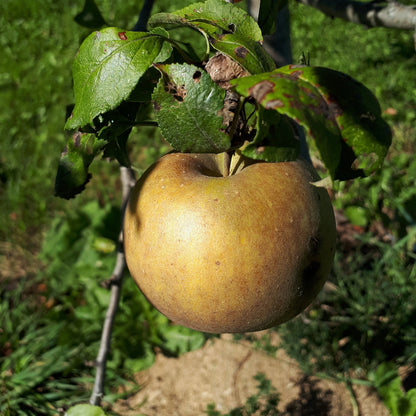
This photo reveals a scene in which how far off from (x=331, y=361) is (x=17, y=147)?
1.91m

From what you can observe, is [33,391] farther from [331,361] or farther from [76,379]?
[331,361]

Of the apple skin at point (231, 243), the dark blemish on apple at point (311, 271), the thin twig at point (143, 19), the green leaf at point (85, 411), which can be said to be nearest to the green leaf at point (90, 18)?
the thin twig at point (143, 19)

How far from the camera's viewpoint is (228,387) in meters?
1.86

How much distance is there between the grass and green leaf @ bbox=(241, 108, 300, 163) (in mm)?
950

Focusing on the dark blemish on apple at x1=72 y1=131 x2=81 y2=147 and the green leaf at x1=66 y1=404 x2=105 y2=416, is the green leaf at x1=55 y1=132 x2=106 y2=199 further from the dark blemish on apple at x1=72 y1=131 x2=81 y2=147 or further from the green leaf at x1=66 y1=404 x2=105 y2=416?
the green leaf at x1=66 y1=404 x2=105 y2=416

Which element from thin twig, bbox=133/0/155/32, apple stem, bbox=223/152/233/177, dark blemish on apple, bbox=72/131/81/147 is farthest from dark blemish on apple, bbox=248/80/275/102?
thin twig, bbox=133/0/155/32

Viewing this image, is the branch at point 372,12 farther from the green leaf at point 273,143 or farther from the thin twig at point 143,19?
the green leaf at point 273,143

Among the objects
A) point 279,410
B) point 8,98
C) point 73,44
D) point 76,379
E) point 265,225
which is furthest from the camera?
point 73,44

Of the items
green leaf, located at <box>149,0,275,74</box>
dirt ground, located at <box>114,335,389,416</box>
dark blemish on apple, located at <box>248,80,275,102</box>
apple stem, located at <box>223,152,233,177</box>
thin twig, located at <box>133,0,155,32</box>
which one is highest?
dark blemish on apple, located at <box>248,80,275,102</box>

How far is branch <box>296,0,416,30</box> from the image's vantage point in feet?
4.08

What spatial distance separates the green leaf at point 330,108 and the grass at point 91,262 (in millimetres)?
1015

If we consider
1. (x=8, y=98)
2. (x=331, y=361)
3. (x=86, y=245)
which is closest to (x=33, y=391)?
(x=86, y=245)

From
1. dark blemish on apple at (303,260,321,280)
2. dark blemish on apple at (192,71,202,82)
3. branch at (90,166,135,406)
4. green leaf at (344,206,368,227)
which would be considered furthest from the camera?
green leaf at (344,206,368,227)

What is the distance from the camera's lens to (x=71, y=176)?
870mm
